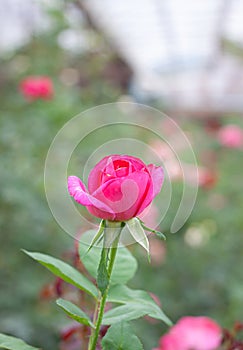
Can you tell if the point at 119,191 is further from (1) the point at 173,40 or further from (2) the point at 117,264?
(1) the point at 173,40

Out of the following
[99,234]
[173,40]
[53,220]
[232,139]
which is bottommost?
[173,40]

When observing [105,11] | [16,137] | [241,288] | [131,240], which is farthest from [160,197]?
[105,11]

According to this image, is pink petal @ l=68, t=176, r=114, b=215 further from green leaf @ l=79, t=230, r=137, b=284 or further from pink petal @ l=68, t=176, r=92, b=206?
green leaf @ l=79, t=230, r=137, b=284

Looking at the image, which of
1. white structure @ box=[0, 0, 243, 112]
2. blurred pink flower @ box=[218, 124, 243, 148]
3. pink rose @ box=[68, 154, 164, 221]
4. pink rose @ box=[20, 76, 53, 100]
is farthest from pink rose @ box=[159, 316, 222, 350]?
white structure @ box=[0, 0, 243, 112]

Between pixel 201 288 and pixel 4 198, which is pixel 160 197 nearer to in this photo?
pixel 4 198

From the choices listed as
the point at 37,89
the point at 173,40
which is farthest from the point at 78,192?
the point at 173,40

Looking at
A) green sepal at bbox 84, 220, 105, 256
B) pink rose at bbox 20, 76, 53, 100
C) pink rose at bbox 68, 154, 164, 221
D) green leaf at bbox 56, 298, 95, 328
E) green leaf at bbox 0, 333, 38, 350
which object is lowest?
pink rose at bbox 20, 76, 53, 100
